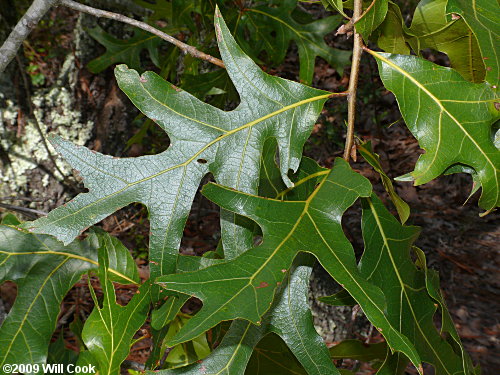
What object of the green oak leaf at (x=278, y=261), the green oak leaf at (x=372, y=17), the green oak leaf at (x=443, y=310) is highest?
the green oak leaf at (x=372, y=17)

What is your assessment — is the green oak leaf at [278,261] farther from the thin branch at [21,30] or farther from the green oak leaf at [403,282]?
the thin branch at [21,30]

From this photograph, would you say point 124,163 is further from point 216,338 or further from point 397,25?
point 397,25

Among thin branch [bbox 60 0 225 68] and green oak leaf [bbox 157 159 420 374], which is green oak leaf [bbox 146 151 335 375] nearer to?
green oak leaf [bbox 157 159 420 374]

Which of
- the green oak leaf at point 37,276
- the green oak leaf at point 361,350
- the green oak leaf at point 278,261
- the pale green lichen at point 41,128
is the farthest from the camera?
the pale green lichen at point 41,128

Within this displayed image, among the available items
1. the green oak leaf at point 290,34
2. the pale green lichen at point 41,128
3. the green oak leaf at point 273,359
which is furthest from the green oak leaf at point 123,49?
the green oak leaf at point 273,359

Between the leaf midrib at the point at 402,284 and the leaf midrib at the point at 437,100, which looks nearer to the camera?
the leaf midrib at the point at 437,100

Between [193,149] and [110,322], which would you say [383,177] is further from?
[110,322]

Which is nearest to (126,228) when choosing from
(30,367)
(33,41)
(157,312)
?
(33,41)
